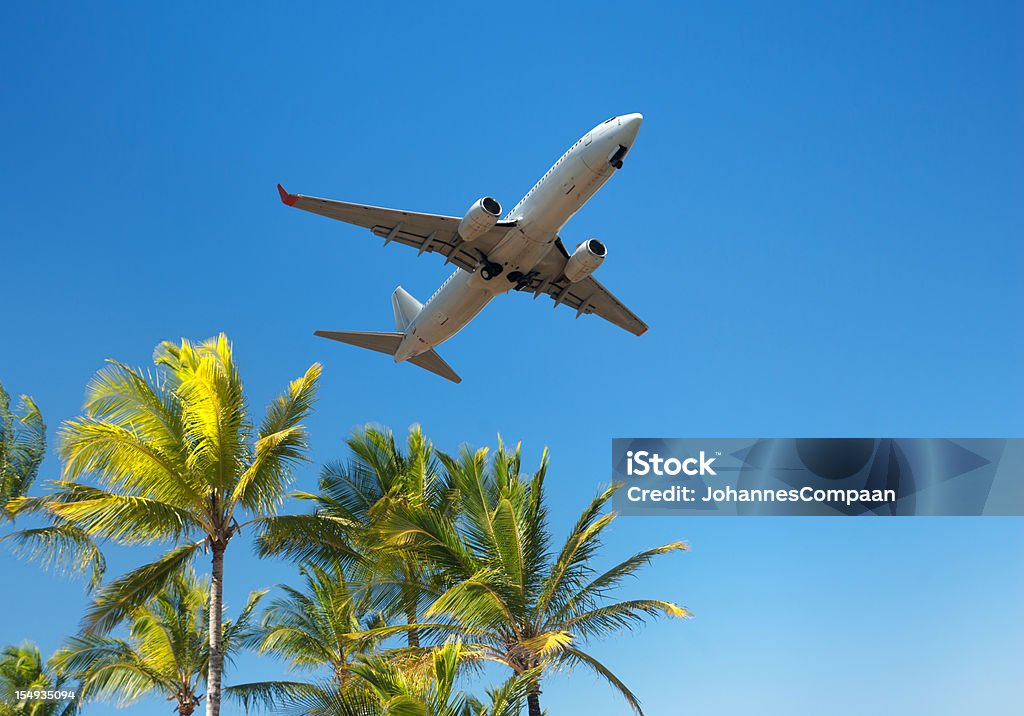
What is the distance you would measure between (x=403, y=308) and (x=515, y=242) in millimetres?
11321

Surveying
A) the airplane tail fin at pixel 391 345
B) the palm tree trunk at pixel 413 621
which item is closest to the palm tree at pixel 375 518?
the palm tree trunk at pixel 413 621

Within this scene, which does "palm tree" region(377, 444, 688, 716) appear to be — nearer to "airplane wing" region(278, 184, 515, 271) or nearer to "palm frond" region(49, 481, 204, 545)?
"palm frond" region(49, 481, 204, 545)

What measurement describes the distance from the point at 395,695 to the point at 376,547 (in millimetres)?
5401

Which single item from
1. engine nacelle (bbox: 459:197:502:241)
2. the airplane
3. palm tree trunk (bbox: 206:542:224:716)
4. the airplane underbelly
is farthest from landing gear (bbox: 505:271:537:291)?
palm tree trunk (bbox: 206:542:224:716)

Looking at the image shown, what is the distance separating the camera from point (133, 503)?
51.4ft

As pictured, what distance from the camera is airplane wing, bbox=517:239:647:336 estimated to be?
35.6m

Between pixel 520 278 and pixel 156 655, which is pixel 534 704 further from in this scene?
pixel 520 278

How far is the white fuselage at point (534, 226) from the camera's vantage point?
98.6 ft

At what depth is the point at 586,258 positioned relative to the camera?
33.8 meters

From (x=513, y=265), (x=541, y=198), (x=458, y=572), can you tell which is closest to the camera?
(x=458, y=572)

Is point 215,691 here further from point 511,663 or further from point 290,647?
point 290,647

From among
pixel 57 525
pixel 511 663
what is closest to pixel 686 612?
pixel 511 663

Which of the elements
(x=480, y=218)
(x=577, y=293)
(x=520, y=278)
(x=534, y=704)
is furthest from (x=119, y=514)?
(x=577, y=293)

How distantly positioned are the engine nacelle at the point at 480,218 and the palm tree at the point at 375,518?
1049 centimetres
